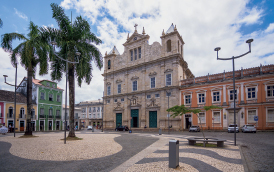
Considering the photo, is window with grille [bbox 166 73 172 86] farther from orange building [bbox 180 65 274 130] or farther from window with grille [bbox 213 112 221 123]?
window with grille [bbox 213 112 221 123]

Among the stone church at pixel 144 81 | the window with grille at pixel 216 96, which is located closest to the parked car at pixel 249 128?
the window with grille at pixel 216 96

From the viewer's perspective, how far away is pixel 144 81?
3928cm

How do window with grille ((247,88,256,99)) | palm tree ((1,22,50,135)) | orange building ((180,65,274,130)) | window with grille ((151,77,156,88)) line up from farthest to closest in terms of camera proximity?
window with grille ((151,77,156,88)) < window with grille ((247,88,256,99)) < orange building ((180,65,274,130)) < palm tree ((1,22,50,135))

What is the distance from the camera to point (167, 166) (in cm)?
701

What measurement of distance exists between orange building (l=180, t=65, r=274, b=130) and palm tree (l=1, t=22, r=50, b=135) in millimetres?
23709

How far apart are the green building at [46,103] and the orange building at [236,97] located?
30.9m

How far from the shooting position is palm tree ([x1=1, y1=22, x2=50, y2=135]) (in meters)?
Result: 18.1

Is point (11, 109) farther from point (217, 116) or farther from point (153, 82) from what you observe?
point (217, 116)

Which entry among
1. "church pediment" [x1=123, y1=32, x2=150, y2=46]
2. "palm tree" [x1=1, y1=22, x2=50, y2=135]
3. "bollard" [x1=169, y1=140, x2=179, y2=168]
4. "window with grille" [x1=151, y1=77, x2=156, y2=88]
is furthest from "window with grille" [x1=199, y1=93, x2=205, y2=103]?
"bollard" [x1=169, y1=140, x2=179, y2=168]

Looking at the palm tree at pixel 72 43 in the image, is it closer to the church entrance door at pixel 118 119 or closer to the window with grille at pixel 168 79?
the window with grille at pixel 168 79

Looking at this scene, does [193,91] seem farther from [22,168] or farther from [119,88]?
[22,168]

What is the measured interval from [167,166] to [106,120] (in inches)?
1538

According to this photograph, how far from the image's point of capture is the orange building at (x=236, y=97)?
27.2m

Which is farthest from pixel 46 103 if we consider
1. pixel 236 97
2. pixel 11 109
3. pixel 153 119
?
pixel 236 97
